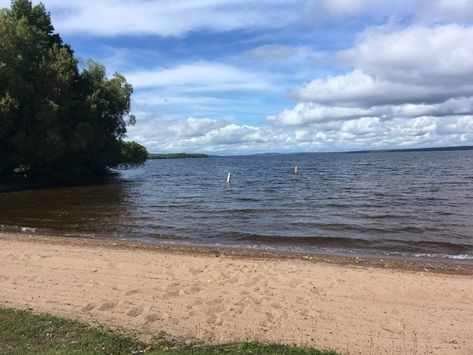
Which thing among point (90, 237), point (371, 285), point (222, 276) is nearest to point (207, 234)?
point (90, 237)

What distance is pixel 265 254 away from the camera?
554 inches

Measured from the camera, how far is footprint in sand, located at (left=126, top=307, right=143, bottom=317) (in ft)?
25.4

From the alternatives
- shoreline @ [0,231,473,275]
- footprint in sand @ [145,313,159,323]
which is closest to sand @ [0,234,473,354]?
footprint in sand @ [145,313,159,323]

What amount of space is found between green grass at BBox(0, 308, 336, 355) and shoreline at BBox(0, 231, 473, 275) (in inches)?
282

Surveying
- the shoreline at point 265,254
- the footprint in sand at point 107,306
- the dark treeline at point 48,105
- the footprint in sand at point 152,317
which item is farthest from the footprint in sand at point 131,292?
the dark treeline at point 48,105

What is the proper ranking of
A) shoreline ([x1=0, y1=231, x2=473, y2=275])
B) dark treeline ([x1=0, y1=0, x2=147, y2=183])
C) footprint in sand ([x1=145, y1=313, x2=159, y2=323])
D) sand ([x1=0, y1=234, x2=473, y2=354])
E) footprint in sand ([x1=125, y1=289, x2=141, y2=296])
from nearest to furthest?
sand ([x1=0, y1=234, x2=473, y2=354]), footprint in sand ([x1=145, y1=313, x2=159, y2=323]), footprint in sand ([x1=125, y1=289, x2=141, y2=296]), shoreline ([x1=0, y1=231, x2=473, y2=275]), dark treeline ([x1=0, y1=0, x2=147, y2=183])

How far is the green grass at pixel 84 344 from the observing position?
5.79 metres

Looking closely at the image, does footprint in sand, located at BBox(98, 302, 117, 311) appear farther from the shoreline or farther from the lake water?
the lake water

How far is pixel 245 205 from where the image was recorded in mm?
27562

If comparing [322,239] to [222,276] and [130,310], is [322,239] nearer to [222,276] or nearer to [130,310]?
[222,276]

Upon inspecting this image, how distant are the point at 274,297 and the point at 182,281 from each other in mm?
2333

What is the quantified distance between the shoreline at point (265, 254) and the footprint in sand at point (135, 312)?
5.75m

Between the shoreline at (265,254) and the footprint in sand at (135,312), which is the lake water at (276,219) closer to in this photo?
the shoreline at (265,254)

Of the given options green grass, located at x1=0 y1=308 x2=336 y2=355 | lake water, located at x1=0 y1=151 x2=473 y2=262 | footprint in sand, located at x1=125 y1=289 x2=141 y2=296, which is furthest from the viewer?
lake water, located at x1=0 y1=151 x2=473 y2=262
